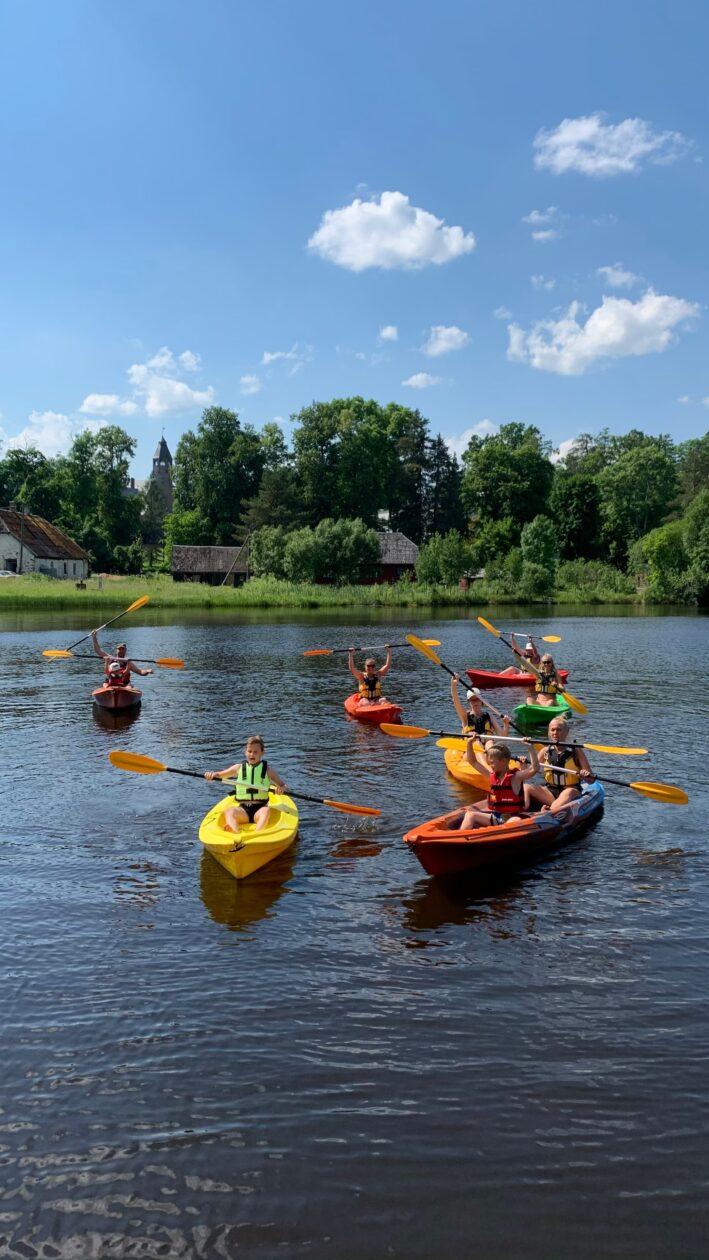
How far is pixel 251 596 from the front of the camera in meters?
60.7

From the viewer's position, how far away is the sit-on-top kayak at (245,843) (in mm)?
9859

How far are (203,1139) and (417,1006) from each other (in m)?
2.13

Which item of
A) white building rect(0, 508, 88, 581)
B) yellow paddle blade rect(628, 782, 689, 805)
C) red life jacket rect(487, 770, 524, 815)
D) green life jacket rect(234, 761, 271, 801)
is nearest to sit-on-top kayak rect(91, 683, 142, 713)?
green life jacket rect(234, 761, 271, 801)

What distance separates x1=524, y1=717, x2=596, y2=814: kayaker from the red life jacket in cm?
56

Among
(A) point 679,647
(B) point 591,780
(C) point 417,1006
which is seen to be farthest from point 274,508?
(C) point 417,1006

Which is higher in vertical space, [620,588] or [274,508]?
[274,508]

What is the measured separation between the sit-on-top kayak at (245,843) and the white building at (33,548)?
65.2m

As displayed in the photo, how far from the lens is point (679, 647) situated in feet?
125

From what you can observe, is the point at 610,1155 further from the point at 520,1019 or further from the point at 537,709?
the point at 537,709

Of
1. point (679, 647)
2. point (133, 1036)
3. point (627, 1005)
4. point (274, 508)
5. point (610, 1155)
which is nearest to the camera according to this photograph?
point (610, 1155)

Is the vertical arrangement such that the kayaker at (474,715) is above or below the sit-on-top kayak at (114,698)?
above

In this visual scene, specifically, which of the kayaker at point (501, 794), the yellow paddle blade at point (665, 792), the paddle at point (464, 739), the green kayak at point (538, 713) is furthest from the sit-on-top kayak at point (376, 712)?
the kayaker at point (501, 794)

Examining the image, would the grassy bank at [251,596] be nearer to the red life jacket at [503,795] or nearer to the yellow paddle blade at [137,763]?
the yellow paddle blade at [137,763]

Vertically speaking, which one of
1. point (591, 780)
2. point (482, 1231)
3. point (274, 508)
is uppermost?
point (274, 508)
